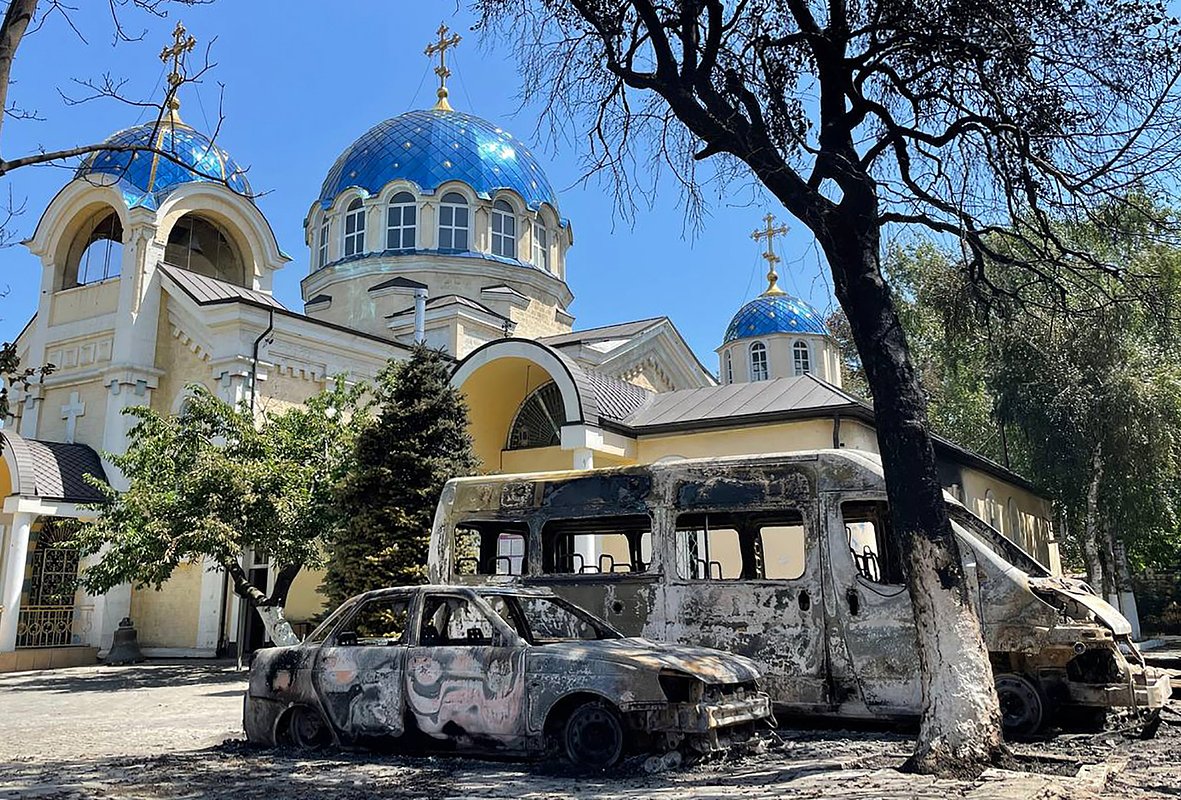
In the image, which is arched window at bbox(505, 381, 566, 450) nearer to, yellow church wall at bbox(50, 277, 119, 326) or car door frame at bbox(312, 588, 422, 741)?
yellow church wall at bbox(50, 277, 119, 326)

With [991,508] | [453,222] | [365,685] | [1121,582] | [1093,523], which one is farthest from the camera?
[453,222]

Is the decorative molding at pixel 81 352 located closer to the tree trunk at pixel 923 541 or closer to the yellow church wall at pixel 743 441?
the yellow church wall at pixel 743 441

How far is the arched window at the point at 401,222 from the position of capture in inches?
1142

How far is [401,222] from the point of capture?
29.2 meters

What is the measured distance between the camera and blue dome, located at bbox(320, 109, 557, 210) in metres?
29.6

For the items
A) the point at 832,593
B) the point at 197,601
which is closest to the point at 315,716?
the point at 832,593

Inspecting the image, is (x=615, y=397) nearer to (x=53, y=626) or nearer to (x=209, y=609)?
(x=209, y=609)

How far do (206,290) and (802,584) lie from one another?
1744 centimetres

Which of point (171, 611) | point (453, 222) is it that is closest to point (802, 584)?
point (171, 611)

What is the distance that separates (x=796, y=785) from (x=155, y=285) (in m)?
20.4

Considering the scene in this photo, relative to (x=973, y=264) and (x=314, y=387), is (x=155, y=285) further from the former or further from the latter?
(x=973, y=264)

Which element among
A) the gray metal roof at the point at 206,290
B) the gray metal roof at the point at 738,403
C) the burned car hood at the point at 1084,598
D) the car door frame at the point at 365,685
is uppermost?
the gray metal roof at the point at 206,290

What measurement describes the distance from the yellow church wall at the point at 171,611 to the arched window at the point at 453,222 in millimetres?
12265

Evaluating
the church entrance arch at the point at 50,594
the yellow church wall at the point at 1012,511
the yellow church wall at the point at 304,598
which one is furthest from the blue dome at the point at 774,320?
the church entrance arch at the point at 50,594
